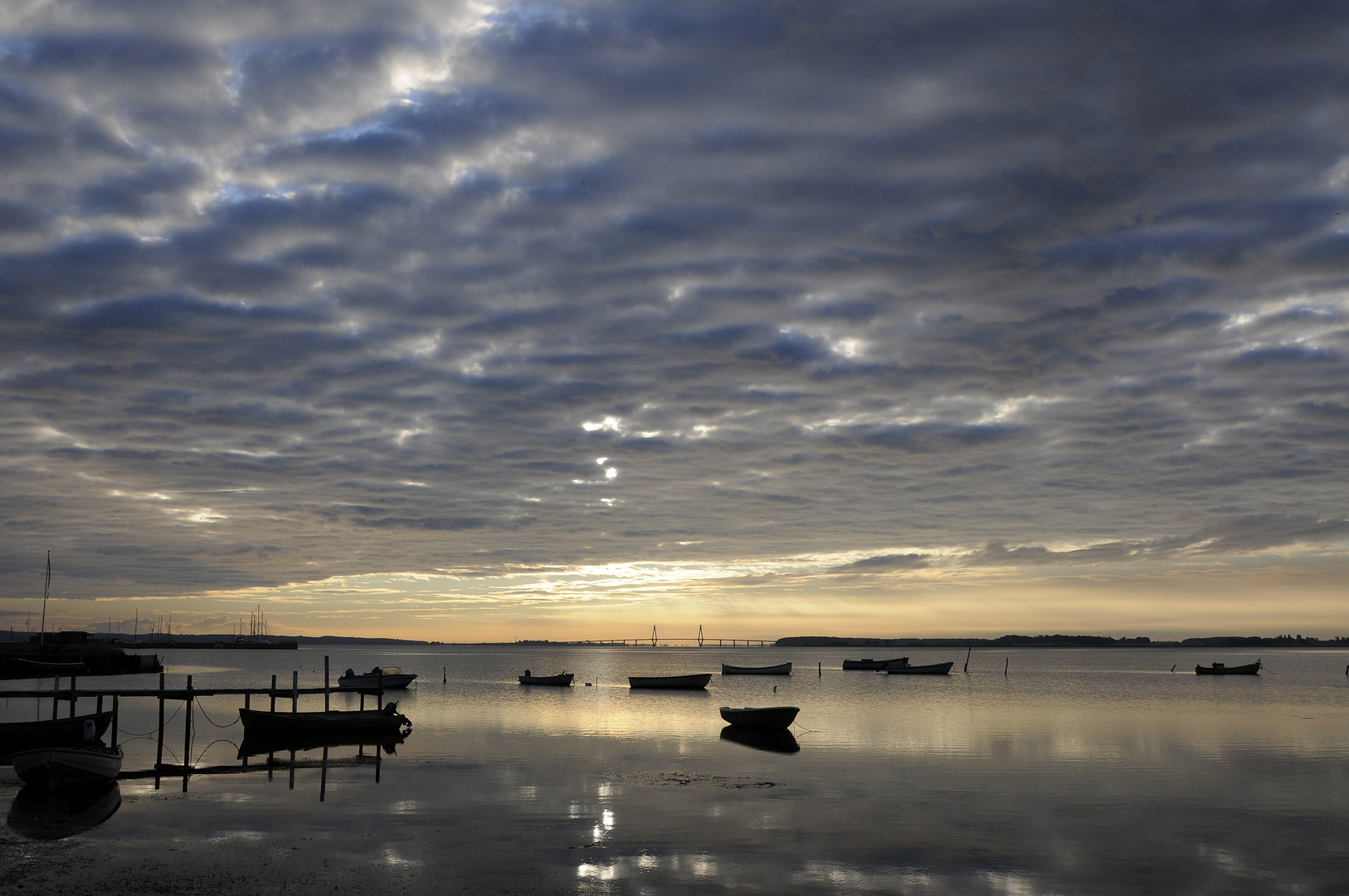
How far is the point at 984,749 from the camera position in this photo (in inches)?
1710

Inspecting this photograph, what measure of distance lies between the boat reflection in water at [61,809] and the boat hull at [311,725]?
14.4 m

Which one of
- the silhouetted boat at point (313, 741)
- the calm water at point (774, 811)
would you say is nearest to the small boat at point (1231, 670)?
the calm water at point (774, 811)

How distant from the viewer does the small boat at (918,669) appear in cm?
14688

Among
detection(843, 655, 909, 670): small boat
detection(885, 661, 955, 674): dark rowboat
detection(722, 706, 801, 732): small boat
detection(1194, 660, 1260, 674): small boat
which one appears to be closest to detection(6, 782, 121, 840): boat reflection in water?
detection(722, 706, 801, 732): small boat

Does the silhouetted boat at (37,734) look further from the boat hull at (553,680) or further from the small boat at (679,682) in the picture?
the boat hull at (553,680)

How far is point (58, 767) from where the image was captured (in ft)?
96.2

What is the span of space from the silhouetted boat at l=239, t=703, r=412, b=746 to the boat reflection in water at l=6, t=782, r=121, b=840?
14.4 meters

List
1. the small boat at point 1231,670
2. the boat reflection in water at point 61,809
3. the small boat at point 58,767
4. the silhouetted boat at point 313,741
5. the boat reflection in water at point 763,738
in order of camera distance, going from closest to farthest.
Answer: the boat reflection in water at point 61,809, the small boat at point 58,767, the silhouetted boat at point 313,741, the boat reflection in water at point 763,738, the small boat at point 1231,670

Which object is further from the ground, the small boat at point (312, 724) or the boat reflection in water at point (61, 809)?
the boat reflection in water at point (61, 809)

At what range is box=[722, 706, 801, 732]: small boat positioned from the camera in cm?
5225

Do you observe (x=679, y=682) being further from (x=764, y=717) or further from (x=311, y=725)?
(x=311, y=725)

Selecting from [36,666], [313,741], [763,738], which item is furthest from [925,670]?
[313,741]

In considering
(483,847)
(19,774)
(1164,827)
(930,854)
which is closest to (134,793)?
(19,774)

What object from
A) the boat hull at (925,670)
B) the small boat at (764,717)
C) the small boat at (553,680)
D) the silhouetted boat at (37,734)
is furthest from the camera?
the boat hull at (925,670)
